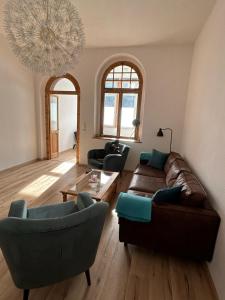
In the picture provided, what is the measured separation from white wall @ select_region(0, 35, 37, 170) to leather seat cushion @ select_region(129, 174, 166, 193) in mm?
3455

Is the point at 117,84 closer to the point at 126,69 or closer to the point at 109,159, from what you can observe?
the point at 126,69

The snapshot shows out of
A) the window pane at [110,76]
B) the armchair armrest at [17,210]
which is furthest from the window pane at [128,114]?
the armchair armrest at [17,210]

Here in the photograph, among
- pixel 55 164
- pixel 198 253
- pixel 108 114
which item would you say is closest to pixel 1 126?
pixel 55 164

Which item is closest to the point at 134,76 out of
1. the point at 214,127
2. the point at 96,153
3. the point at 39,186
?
the point at 96,153

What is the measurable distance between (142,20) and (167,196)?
3.23 meters

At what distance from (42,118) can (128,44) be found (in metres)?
3.26

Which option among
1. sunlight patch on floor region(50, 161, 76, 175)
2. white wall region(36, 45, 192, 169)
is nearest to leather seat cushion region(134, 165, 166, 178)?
white wall region(36, 45, 192, 169)

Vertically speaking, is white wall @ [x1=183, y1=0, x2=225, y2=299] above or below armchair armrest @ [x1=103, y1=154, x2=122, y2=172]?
above

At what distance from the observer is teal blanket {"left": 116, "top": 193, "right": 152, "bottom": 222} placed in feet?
6.51

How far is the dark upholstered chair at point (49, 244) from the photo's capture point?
1.25 meters

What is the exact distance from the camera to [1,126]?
14.7 ft

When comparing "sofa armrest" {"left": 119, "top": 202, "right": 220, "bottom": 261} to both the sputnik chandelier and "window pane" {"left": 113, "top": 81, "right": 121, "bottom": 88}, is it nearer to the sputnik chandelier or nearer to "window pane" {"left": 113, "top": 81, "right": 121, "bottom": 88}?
the sputnik chandelier

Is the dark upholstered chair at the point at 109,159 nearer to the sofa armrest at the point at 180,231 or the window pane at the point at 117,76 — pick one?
the window pane at the point at 117,76

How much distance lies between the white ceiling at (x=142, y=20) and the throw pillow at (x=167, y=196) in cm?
286
